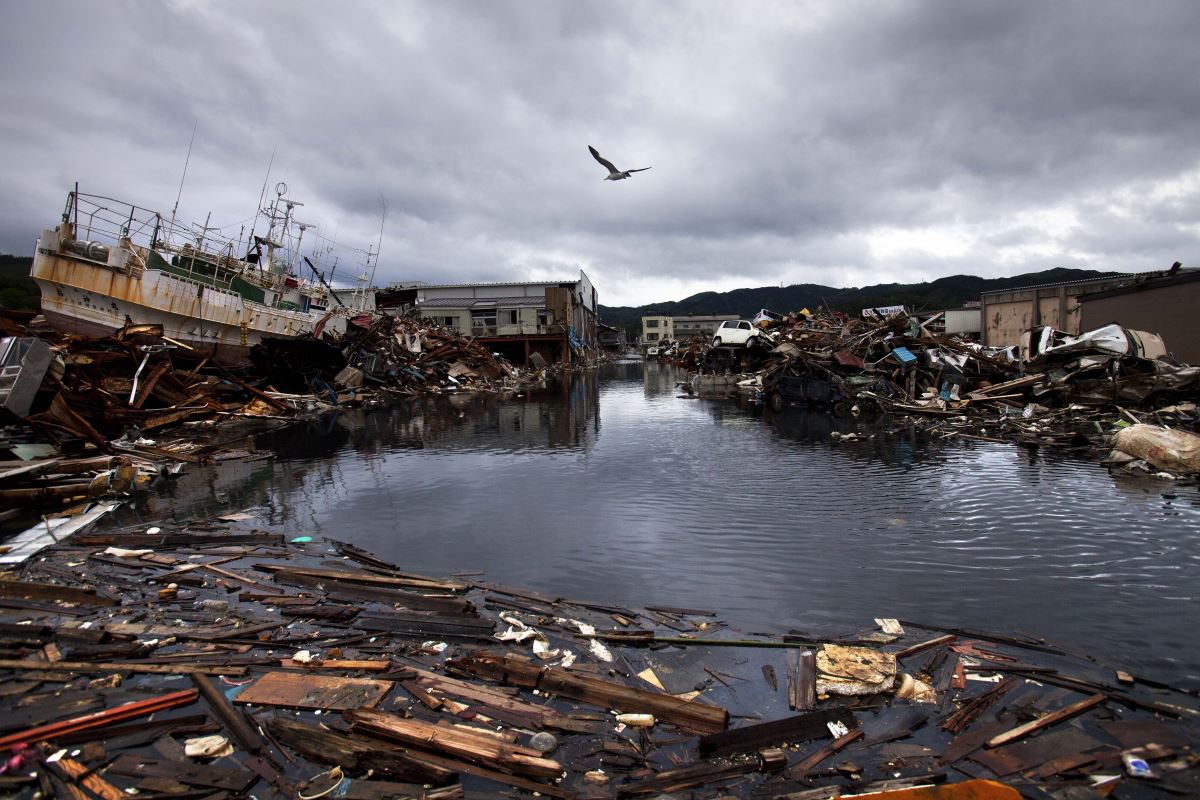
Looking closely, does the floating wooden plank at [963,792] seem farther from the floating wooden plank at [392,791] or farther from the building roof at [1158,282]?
the building roof at [1158,282]

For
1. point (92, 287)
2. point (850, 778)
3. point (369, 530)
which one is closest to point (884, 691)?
point (850, 778)

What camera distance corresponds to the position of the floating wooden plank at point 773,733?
11.4ft

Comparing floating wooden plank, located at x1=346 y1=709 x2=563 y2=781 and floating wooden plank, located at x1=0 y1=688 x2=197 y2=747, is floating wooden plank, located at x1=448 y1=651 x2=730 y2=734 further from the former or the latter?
floating wooden plank, located at x1=0 y1=688 x2=197 y2=747

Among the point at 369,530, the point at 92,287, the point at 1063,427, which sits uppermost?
the point at 92,287

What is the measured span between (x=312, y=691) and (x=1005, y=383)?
20503 mm

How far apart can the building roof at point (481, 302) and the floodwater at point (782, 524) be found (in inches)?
1757

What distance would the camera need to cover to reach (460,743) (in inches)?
134

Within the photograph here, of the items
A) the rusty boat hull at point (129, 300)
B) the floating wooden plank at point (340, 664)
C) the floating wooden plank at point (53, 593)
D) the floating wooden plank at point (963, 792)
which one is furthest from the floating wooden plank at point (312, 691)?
the rusty boat hull at point (129, 300)

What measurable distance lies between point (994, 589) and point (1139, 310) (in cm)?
2281

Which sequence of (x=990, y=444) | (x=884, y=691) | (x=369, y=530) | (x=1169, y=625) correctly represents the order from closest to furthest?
(x=884, y=691) < (x=1169, y=625) < (x=369, y=530) < (x=990, y=444)

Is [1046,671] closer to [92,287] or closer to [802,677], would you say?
[802,677]

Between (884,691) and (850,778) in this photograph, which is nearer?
(850,778)

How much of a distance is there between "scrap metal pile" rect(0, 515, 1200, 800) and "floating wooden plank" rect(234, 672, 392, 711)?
17 millimetres

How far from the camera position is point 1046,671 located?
430cm
